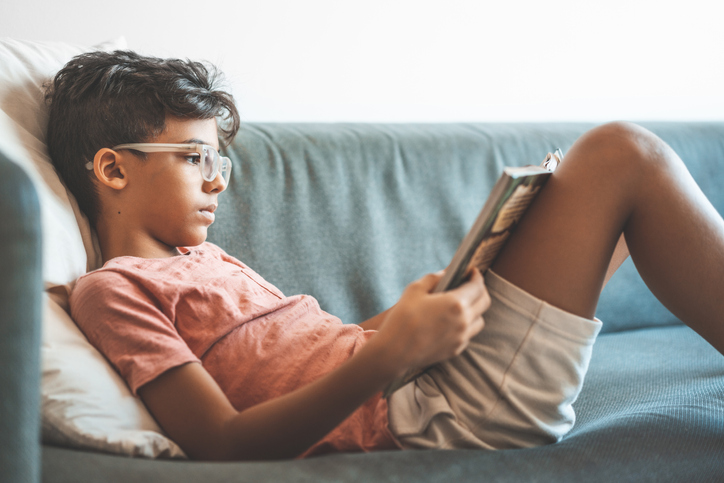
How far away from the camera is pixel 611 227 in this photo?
783 millimetres

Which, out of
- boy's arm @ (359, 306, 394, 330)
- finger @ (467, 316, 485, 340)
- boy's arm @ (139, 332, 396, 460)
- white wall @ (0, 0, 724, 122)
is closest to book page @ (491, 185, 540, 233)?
finger @ (467, 316, 485, 340)

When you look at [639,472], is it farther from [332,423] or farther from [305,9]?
[305,9]

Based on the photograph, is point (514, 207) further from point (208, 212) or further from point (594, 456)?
point (208, 212)

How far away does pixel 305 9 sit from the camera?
1.59 metres

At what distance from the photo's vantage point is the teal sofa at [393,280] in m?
0.51

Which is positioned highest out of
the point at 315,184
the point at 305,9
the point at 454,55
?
the point at 305,9

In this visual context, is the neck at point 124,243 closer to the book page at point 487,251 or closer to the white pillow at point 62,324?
the white pillow at point 62,324

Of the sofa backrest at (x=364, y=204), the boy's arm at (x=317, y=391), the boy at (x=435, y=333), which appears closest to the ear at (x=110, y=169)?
the boy at (x=435, y=333)

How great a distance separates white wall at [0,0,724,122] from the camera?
1433 mm

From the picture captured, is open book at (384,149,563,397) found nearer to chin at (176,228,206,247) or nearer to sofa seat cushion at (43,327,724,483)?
sofa seat cushion at (43,327,724,483)

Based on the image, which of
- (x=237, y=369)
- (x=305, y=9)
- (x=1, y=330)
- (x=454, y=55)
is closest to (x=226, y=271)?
(x=237, y=369)

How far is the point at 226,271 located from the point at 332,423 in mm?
405

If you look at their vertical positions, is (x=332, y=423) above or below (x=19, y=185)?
below

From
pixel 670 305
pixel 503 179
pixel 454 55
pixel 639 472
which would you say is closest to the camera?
pixel 503 179
